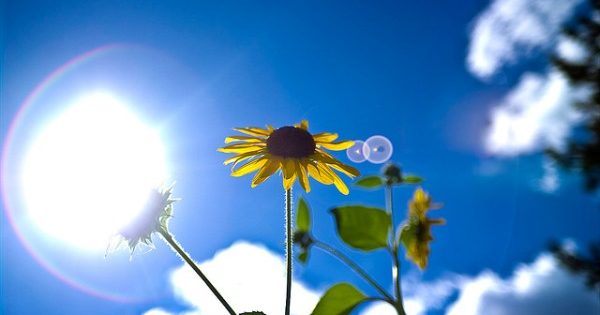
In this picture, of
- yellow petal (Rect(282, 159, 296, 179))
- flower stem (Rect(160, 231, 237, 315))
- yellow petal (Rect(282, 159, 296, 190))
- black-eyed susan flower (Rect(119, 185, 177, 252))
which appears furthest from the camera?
yellow petal (Rect(282, 159, 296, 179))

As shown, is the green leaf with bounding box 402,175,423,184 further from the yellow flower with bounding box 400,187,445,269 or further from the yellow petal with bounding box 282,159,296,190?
the yellow petal with bounding box 282,159,296,190

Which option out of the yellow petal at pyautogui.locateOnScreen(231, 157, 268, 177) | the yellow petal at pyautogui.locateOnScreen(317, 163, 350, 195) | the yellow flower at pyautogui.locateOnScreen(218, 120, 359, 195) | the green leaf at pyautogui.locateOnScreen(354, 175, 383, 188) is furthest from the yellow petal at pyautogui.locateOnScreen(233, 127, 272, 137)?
the green leaf at pyautogui.locateOnScreen(354, 175, 383, 188)

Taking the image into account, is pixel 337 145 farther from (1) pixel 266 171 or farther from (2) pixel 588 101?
(2) pixel 588 101

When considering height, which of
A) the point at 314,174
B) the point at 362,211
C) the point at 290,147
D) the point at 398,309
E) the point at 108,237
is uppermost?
the point at 290,147

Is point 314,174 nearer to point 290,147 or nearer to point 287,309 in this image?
point 290,147

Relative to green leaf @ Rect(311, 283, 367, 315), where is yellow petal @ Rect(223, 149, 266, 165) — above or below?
above

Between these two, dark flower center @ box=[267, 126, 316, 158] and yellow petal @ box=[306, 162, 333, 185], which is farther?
dark flower center @ box=[267, 126, 316, 158]

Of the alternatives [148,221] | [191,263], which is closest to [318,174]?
[148,221]

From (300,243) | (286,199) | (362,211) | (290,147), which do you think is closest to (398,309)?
(362,211)
